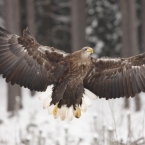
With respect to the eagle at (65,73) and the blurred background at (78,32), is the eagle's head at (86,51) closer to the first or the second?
the eagle at (65,73)

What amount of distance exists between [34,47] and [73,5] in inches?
388

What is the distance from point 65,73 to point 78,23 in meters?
10.0

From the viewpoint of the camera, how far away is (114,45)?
21.1 metres

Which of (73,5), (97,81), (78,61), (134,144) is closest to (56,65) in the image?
(78,61)

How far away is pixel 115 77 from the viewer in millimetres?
6984

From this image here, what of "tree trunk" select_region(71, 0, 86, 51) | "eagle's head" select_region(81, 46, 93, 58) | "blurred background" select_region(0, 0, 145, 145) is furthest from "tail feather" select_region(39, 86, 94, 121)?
"tree trunk" select_region(71, 0, 86, 51)

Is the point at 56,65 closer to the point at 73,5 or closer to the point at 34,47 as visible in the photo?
the point at 34,47

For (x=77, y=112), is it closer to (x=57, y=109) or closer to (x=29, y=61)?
(x=57, y=109)

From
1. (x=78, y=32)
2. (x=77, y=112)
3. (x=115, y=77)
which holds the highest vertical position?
(x=78, y=32)

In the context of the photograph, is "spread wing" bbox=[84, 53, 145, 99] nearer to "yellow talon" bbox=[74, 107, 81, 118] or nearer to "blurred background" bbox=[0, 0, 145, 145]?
"yellow talon" bbox=[74, 107, 81, 118]

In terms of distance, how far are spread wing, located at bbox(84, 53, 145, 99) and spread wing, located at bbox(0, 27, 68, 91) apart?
0.68m

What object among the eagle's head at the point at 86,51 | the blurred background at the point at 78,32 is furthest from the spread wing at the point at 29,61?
the blurred background at the point at 78,32

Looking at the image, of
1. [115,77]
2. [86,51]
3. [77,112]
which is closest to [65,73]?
[86,51]

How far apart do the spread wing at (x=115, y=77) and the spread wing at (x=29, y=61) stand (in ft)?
2.23
